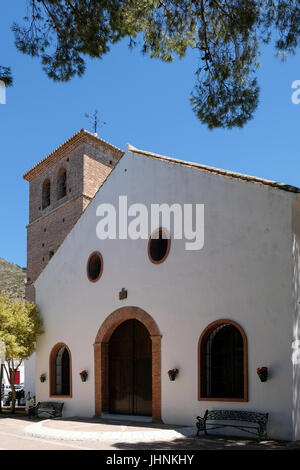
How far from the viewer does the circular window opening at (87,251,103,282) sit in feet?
54.4

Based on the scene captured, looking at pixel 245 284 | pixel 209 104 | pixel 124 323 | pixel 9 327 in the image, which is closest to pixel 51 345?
pixel 9 327

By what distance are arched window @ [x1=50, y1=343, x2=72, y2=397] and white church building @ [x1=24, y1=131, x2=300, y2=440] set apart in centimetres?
4

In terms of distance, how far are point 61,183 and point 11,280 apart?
141ft

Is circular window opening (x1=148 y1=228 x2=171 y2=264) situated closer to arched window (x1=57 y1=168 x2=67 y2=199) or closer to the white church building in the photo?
the white church building

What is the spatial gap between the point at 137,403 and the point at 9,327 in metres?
5.60

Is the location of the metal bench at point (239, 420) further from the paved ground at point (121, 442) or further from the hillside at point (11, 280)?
the hillside at point (11, 280)

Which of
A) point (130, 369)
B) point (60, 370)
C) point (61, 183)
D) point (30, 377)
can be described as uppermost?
point (61, 183)

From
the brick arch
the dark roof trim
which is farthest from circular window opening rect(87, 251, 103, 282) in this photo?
the dark roof trim

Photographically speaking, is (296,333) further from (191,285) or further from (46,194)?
(46,194)

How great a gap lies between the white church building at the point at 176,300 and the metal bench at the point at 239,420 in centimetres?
25

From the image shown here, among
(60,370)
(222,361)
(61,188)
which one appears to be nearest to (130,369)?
(222,361)

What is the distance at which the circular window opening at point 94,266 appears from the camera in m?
16.6

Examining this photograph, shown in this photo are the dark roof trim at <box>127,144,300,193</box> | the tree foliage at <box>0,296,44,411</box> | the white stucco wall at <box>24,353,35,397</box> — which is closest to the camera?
the dark roof trim at <box>127,144,300,193</box>

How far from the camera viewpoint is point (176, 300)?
45.3 feet
